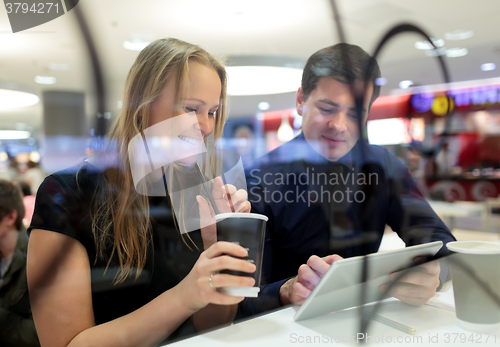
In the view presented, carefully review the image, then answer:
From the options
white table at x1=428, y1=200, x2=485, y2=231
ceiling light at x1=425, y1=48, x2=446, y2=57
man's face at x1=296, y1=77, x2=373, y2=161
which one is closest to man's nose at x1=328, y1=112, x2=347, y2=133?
man's face at x1=296, y1=77, x2=373, y2=161

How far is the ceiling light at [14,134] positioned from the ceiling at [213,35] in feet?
0.04

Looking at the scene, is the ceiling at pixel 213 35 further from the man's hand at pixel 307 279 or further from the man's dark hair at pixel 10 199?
the man's hand at pixel 307 279

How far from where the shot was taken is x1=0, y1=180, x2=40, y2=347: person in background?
639 mm

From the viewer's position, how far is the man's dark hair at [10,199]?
592 millimetres

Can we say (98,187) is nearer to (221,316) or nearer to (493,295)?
(221,316)

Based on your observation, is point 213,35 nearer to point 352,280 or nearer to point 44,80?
point 44,80

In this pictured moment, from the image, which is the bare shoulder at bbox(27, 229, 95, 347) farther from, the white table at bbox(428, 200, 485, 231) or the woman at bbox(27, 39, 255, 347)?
the white table at bbox(428, 200, 485, 231)

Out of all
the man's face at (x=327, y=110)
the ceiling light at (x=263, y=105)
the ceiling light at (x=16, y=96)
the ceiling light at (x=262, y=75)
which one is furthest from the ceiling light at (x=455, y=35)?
the ceiling light at (x=16, y=96)

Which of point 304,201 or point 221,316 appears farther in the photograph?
point 304,201

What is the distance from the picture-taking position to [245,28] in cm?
78

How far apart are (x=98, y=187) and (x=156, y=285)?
25 cm

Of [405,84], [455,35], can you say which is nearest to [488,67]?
[455,35]

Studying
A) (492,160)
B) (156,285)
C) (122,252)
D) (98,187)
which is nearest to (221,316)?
(156,285)

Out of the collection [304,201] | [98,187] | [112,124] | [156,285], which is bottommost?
[156,285]
